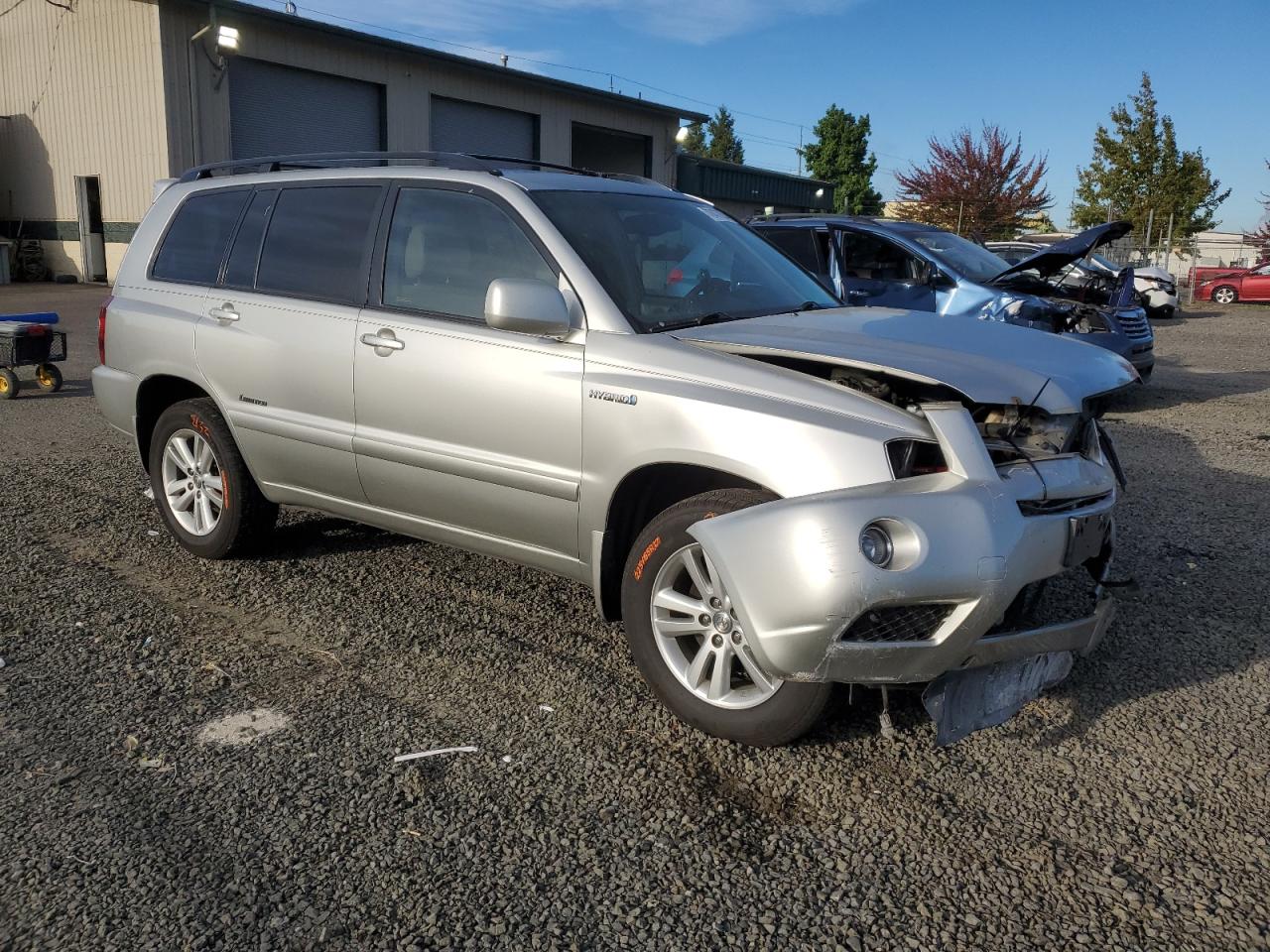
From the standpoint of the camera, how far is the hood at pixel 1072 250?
7398 millimetres

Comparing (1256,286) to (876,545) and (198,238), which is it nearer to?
(198,238)

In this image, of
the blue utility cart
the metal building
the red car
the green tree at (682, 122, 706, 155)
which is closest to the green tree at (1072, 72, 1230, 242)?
the red car

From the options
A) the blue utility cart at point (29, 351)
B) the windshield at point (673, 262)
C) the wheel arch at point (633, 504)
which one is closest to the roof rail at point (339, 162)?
the windshield at point (673, 262)

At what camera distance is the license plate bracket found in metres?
3.18

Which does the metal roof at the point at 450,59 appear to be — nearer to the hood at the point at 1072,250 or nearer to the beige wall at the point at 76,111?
the beige wall at the point at 76,111

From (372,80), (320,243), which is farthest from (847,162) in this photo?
(320,243)

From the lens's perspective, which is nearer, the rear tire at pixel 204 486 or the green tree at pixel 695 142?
the rear tire at pixel 204 486

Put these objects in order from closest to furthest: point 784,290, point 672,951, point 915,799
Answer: point 672,951, point 915,799, point 784,290

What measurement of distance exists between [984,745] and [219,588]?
343cm

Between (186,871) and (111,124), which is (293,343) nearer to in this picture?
(186,871)

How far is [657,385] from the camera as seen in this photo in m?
3.52

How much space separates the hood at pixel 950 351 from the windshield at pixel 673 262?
0.19 metres

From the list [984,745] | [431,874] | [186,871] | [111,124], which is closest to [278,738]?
[186,871]

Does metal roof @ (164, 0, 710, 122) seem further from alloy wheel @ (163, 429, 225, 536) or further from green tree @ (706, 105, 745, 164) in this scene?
green tree @ (706, 105, 745, 164)
